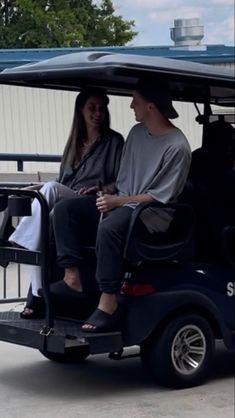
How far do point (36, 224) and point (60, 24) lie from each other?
30024mm

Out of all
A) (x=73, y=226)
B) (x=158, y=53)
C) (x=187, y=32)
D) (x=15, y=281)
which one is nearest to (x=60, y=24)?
(x=187, y=32)

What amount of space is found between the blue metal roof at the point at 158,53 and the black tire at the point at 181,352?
12543 millimetres

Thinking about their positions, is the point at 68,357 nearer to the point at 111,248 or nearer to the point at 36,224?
the point at 36,224

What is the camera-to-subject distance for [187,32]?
24250 mm

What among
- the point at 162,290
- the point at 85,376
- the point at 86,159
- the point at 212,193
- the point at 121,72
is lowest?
the point at 85,376

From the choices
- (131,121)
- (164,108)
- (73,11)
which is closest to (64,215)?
(164,108)

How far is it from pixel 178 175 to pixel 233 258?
2.30ft

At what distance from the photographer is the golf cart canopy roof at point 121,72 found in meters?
5.67

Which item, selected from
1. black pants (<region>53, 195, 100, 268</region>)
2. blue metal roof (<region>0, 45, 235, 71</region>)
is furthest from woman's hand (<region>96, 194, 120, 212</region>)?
blue metal roof (<region>0, 45, 235, 71</region>)

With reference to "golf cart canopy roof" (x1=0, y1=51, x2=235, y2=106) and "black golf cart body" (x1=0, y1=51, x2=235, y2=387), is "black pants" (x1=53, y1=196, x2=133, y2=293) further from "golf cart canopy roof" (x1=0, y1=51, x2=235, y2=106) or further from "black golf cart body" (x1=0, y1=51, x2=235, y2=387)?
"golf cart canopy roof" (x1=0, y1=51, x2=235, y2=106)

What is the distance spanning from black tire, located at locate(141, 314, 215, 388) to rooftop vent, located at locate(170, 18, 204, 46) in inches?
666

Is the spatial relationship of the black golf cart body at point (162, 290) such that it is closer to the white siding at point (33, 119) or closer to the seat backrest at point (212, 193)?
the seat backrest at point (212, 193)

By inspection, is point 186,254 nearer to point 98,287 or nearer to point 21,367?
point 98,287

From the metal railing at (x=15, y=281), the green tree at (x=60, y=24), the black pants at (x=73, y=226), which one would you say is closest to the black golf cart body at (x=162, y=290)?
the black pants at (x=73, y=226)
